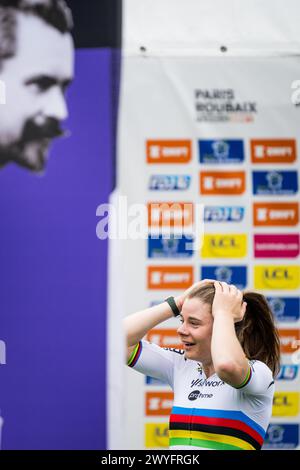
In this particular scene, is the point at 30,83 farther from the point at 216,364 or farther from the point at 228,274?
the point at 228,274

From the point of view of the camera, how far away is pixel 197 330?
71.7 inches

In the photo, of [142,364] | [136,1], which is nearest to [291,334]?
[142,364]

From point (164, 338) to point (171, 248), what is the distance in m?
0.34

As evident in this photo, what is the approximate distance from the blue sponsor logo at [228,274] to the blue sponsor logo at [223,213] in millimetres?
175

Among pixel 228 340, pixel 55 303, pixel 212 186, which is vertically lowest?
pixel 228 340

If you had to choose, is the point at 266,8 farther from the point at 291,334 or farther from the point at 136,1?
the point at 291,334

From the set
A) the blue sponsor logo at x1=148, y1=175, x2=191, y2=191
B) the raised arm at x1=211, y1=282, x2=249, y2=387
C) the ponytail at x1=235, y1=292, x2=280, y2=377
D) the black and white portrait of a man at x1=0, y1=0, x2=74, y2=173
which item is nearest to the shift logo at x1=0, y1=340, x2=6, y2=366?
the black and white portrait of a man at x1=0, y1=0, x2=74, y2=173

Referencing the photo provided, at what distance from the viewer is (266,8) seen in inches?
89.4

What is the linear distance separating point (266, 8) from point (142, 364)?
124cm

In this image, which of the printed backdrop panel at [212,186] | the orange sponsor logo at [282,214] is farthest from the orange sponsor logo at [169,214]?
the orange sponsor logo at [282,214]

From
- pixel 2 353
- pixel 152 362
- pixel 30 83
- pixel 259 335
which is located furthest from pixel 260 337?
pixel 30 83

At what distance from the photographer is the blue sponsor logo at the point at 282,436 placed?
2.40 metres

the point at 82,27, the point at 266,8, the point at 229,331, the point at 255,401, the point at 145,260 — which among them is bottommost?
the point at 255,401

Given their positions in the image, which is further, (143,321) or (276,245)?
(276,245)
